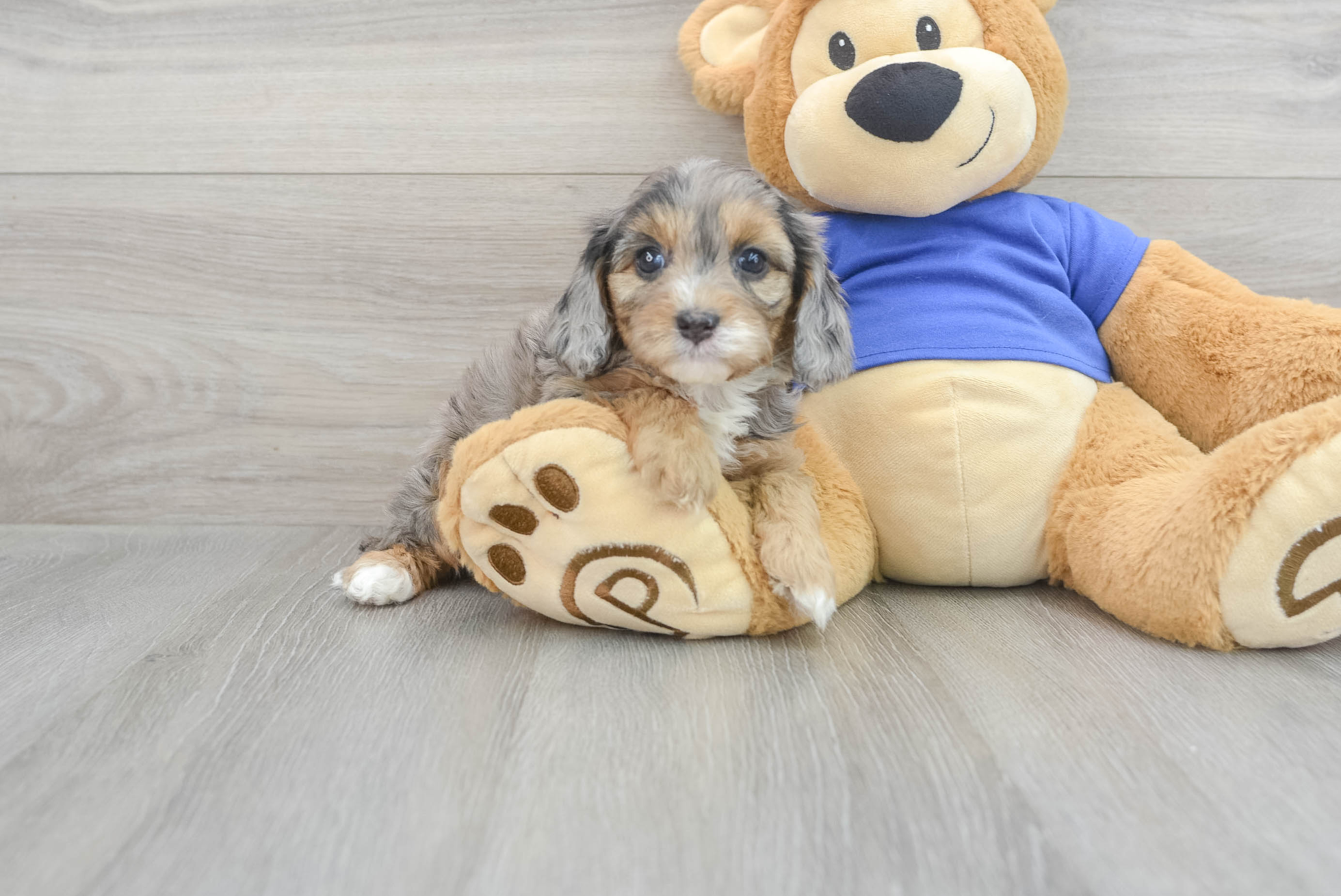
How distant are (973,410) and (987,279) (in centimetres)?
28

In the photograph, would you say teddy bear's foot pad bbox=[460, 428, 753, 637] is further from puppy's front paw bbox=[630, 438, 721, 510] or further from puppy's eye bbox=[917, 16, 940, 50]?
puppy's eye bbox=[917, 16, 940, 50]

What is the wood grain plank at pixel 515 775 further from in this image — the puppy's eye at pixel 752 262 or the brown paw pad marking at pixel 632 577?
the puppy's eye at pixel 752 262

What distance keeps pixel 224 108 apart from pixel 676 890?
85.8 inches

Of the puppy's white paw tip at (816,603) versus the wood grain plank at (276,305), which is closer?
the puppy's white paw tip at (816,603)

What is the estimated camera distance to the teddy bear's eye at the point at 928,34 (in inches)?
65.2

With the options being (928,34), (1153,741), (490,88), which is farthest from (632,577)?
(490,88)

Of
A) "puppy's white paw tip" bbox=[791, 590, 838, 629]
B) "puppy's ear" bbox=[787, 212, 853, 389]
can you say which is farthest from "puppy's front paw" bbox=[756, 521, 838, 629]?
"puppy's ear" bbox=[787, 212, 853, 389]

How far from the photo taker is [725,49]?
1.93 m

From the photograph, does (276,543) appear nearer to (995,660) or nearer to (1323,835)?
(995,660)

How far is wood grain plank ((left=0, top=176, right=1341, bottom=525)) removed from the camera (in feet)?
7.20

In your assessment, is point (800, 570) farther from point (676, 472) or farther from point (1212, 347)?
point (1212, 347)

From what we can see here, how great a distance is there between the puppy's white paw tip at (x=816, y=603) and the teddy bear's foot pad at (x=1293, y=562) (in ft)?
2.00

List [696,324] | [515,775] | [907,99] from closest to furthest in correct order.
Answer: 1. [515,775]
2. [696,324]
3. [907,99]

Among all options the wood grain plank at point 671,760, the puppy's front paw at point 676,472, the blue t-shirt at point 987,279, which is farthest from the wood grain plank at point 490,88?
the wood grain plank at point 671,760
